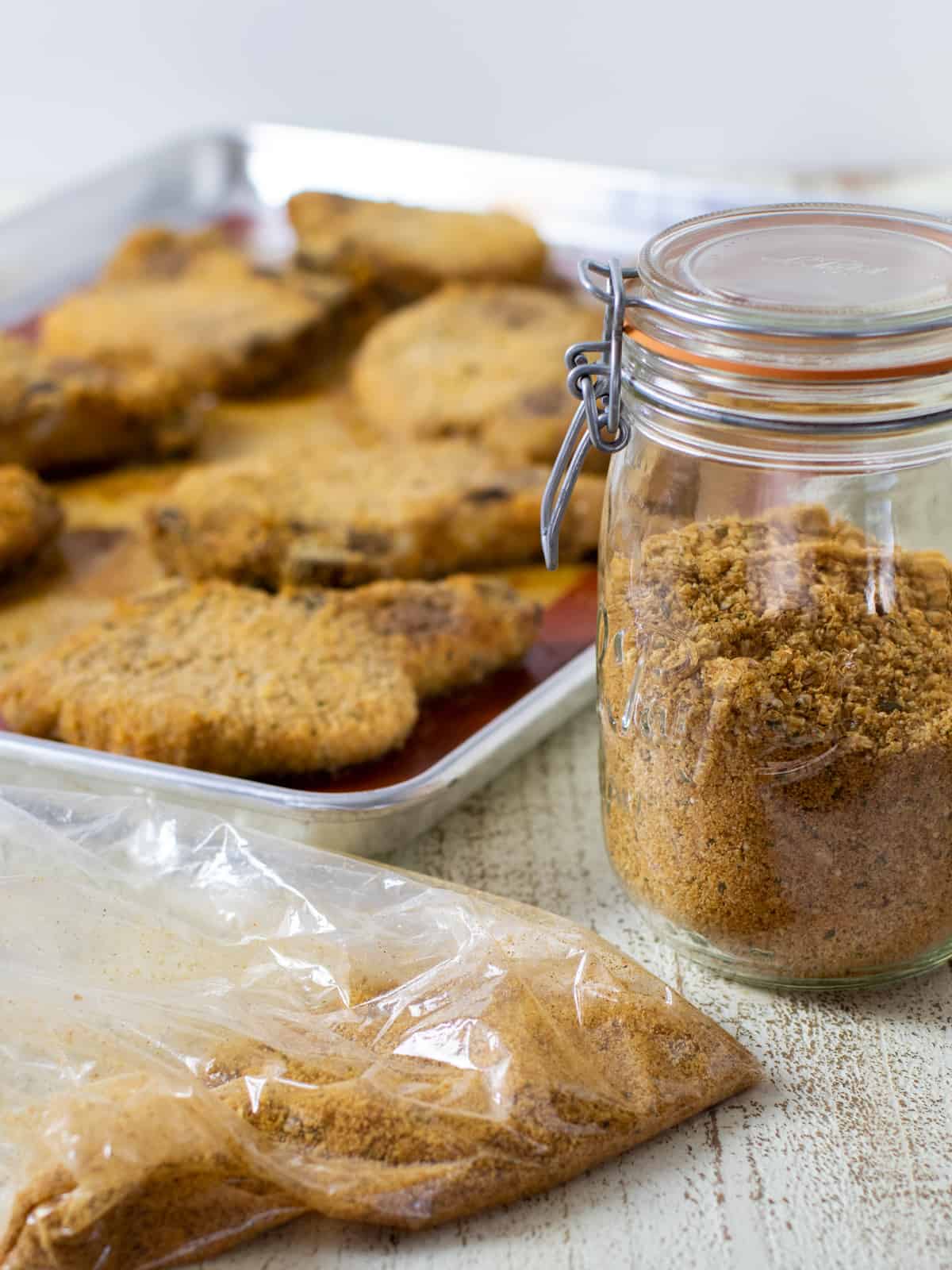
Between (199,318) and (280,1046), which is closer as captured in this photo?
(280,1046)

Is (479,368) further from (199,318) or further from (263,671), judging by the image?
(263,671)

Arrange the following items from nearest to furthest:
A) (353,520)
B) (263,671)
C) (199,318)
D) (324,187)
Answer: (263,671), (353,520), (199,318), (324,187)

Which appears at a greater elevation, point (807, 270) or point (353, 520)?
point (807, 270)

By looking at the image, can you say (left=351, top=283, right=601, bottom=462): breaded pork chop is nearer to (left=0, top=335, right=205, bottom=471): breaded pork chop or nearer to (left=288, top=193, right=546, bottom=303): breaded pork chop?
(left=288, top=193, right=546, bottom=303): breaded pork chop

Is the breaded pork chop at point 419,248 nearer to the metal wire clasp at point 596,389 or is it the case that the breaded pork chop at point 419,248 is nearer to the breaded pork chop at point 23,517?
the breaded pork chop at point 23,517

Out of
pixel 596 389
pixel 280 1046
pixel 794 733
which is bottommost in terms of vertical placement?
pixel 280 1046

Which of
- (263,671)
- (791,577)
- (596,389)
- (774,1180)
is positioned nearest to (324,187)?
(263,671)

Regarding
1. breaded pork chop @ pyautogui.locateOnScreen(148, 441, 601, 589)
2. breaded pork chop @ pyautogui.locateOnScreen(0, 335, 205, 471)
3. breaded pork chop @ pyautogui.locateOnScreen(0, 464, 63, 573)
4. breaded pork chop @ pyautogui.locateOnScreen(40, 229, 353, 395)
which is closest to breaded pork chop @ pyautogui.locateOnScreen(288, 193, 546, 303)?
breaded pork chop @ pyautogui.locateOnScreen(40, 229, 353, 395)
